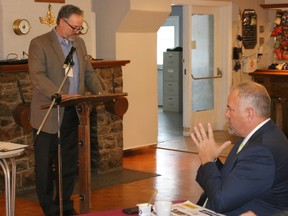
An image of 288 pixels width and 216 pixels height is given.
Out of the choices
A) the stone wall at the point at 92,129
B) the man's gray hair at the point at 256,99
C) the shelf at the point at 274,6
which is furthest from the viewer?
the shelf at the point at 274,6

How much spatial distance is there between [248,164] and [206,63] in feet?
22.2

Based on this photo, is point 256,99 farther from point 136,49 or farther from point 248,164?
point 136,49

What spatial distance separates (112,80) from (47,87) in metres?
2.53

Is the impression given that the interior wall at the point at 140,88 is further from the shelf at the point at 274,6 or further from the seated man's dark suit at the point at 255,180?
the seated man's dark suit at the point at 255,180

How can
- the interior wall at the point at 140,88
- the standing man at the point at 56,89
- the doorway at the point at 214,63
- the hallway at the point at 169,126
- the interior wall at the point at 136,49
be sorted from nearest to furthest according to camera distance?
the standing man at the point at 56,89
the interior wall at the point at 136,49
the interior wall at the point at 140,88
the doorway at the point at 214,63
the hallway at the point at 169,126

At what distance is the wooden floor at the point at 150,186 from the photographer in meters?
5.22

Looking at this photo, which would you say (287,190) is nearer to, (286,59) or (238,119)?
(238,119)

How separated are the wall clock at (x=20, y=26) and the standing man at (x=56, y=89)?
4.08ft

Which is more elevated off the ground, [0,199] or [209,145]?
[209,145]

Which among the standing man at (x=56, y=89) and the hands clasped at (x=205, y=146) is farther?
the standing man at (x=56, y=89)

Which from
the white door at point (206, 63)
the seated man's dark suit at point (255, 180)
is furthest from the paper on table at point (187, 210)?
the white door at point (206, 63)

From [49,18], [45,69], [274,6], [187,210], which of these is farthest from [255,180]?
[274,6]

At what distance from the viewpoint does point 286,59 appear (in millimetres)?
9812

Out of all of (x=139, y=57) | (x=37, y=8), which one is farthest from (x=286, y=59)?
(x=37, y=8)
